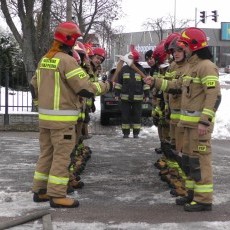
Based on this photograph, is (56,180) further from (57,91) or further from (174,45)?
(174,45)

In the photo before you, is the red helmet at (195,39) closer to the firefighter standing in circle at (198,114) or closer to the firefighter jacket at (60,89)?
the firefighter standing in circle at (198,114)

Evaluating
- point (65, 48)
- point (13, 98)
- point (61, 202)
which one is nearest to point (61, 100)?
point (65, 48)

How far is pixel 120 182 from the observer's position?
7.35 m

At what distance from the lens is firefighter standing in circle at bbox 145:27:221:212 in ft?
18.8

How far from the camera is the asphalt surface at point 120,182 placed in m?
5.69

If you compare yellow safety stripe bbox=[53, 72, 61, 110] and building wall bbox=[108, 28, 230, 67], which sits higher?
building wall bbox=[108, 28, 230, 67]

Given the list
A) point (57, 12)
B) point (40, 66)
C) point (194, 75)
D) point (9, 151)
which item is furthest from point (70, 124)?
point (57, 12)

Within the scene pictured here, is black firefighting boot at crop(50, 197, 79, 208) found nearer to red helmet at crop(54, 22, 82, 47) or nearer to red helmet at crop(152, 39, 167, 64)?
red helmet at crop(54, 22, 82, 47)

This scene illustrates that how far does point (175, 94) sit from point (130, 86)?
3695mm

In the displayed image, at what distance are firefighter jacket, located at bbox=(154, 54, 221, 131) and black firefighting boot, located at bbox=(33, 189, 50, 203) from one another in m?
1.88

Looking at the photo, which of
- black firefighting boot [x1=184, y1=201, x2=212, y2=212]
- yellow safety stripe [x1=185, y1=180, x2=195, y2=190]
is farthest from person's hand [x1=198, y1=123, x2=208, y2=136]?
black firefighting boot [x1=184, y1=201, x2=212, y2=212]

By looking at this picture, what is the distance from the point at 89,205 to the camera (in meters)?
6.09

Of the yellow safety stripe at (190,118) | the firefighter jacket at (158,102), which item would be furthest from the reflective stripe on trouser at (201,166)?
the firefighter jacket at (158,102)

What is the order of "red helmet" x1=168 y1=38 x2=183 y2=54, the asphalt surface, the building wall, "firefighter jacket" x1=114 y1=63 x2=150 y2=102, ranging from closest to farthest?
the asphalt surface
"red helmet" x1=168 y1=38 x2=183 y2=54
"firefighter jacket" x1=114 y1=63 x2=150 y2=102
the building wall
